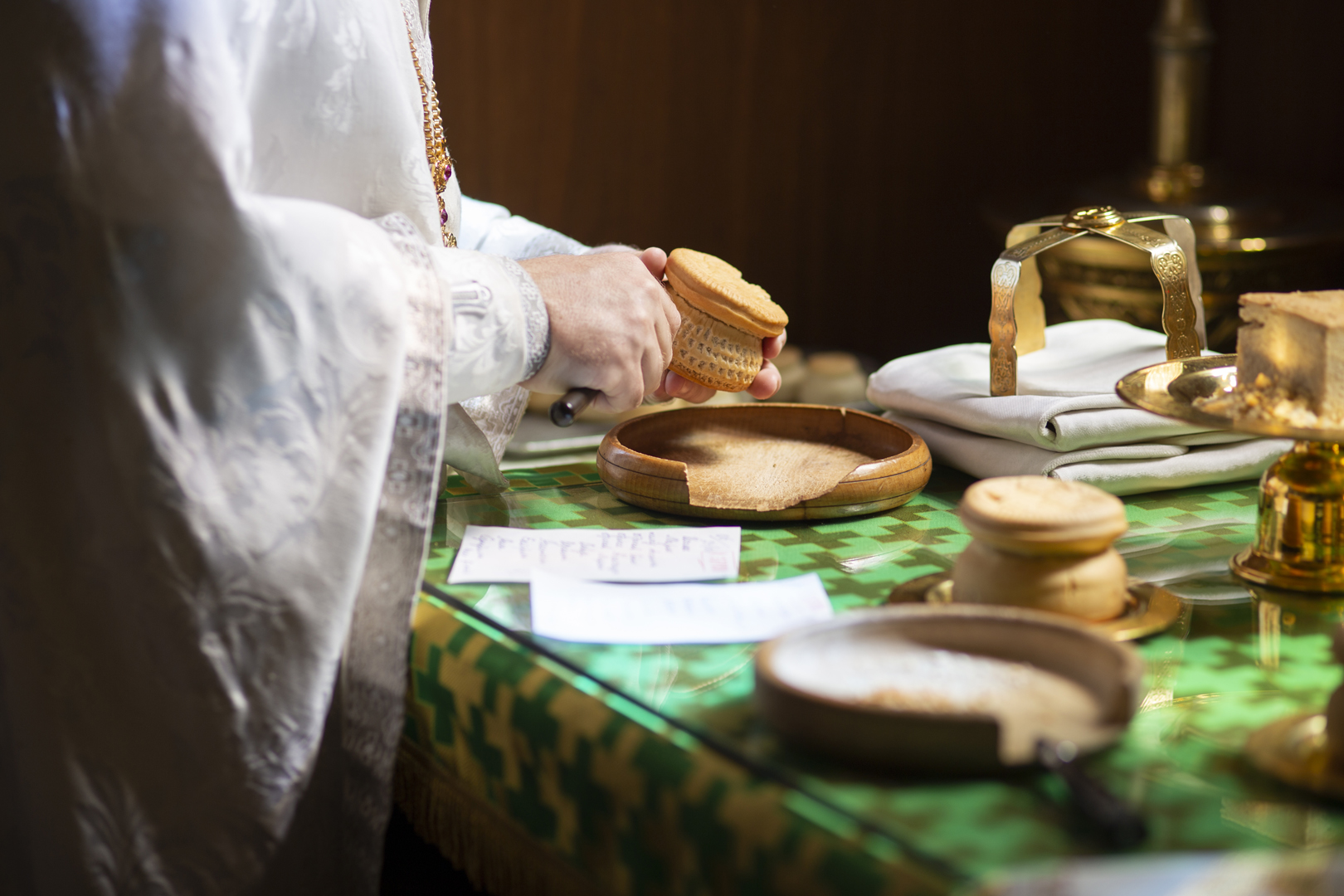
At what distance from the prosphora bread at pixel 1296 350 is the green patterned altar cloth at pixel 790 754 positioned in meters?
0.16

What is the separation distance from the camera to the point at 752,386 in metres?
1.43

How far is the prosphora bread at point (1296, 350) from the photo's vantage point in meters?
0.98

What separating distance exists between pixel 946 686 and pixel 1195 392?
1.55ft

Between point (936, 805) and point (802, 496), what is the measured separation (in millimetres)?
574

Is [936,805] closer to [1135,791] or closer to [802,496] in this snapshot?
[1135,791]

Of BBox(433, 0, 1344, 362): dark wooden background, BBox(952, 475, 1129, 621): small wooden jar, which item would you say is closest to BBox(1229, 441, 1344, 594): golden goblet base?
BBox(952, 475, 1129, 621): small wooden jar

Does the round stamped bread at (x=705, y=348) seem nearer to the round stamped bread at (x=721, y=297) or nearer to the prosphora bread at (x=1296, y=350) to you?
the round stamped bread at (x=721, y=297)

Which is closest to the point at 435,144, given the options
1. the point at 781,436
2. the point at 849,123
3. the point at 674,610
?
the point at 781,436

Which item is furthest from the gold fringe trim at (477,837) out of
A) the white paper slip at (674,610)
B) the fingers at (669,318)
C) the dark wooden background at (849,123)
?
the dark wooden background at (849,123)

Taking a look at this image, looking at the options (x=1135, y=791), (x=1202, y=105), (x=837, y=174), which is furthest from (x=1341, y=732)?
(x=837, y=174)

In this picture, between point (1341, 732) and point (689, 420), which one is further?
point (689, 420)

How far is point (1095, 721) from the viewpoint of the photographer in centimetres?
72

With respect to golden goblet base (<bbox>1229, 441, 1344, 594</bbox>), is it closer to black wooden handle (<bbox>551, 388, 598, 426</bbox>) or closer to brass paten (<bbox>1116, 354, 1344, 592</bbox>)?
brass paten (<bbox>1116, 354, 1344, 592</bbox>)

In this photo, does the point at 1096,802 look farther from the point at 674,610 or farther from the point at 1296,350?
the point at 1296,350
